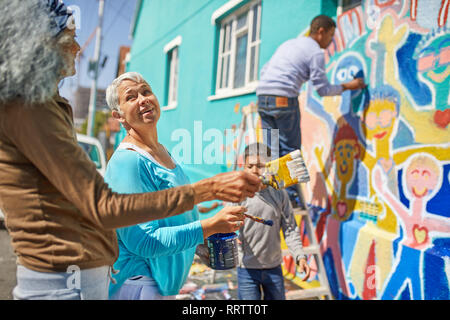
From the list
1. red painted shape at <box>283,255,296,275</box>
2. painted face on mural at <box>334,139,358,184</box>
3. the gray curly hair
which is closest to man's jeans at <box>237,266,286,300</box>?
painted face on mural at <box>334,139,358,184</box>

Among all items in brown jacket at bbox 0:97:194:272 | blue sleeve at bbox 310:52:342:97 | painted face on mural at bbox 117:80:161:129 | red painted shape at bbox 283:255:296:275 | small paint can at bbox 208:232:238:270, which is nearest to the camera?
brown jacket at bbox 0:97:194:272

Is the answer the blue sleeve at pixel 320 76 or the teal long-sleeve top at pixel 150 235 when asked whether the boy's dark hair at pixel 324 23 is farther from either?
the teal long-sleeve top at pixel 150 235

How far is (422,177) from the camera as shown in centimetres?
256

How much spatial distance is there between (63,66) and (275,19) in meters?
4.02

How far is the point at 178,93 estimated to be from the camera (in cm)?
749

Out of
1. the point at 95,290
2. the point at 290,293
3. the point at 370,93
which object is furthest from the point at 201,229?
the point at 370,93

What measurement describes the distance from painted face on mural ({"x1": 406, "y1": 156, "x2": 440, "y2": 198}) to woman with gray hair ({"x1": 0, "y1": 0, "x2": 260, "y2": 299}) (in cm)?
208

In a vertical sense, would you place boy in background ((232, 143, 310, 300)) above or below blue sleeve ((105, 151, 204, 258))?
below

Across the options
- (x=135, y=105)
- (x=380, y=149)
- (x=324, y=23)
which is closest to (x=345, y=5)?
(x=324, y=23)

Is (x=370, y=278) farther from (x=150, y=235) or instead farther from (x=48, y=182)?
(x=48, y=182)

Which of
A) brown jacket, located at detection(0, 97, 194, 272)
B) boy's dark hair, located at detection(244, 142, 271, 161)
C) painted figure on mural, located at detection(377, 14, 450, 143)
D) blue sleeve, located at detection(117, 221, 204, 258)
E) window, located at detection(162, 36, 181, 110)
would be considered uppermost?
window, located at detection(162, 36, 181, 110)

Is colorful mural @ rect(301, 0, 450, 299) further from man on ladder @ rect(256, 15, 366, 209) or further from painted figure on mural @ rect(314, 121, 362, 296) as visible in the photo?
man on ladder @ rect(256, 15, 366, 209)

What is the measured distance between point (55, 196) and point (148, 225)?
0.47 metres

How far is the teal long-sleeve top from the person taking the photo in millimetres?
1359
